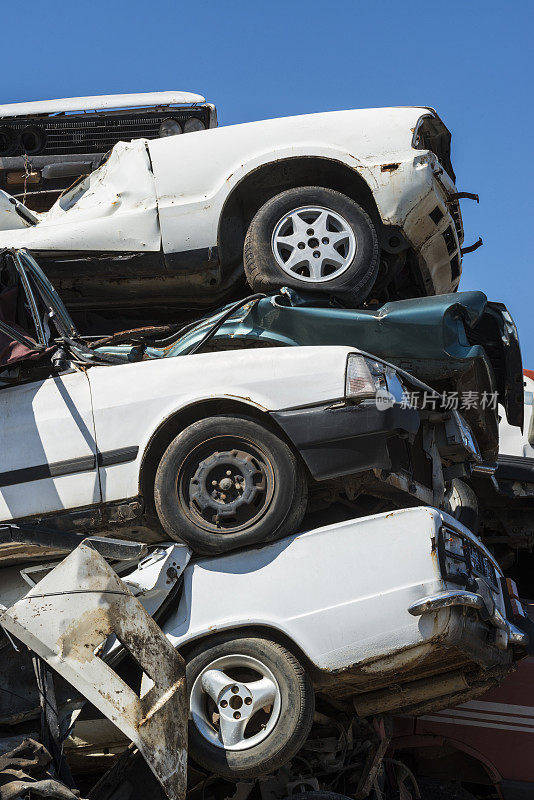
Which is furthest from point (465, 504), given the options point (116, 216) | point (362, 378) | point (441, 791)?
point (116, 216)

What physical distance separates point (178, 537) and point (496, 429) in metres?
2.62

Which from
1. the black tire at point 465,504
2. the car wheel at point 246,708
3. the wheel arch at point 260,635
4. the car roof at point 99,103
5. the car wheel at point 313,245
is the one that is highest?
the car roof at point 99,103

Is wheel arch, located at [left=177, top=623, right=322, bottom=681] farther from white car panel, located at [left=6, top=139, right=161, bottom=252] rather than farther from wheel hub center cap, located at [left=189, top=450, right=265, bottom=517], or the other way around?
white car panel, located at [left=6, top=139, right=161, bottom=252]

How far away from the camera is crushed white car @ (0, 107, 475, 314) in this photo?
613 cm

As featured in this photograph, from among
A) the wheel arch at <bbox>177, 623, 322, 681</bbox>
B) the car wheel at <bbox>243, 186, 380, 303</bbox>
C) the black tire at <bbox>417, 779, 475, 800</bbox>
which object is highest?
the car wheel at <bbox>243, 186, 380, 303</bbox>

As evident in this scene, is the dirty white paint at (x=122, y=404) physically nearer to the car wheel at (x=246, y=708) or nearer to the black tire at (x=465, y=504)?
the car wheel at (x=246, y=708)

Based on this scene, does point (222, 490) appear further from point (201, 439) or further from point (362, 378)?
point (362, 378)

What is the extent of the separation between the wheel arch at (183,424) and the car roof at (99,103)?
15.0ft

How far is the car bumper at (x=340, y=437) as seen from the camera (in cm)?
489

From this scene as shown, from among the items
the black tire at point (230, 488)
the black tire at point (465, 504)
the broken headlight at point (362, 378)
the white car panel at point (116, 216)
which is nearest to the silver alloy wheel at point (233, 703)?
the black tire at point (230, 488)

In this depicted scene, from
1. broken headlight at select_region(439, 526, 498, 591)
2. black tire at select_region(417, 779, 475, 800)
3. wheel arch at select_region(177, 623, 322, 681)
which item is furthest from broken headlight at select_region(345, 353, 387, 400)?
black tire at select_region(417, 779, 475, 800)

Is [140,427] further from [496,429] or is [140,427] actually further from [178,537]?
[496,429]

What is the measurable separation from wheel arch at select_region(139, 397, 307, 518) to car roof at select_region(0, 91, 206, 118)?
4574mm

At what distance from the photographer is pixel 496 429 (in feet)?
21.2
